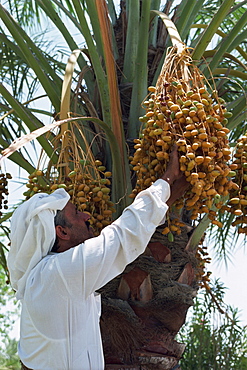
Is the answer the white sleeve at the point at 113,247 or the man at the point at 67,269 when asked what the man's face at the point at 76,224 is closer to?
the man at the point at 67,269

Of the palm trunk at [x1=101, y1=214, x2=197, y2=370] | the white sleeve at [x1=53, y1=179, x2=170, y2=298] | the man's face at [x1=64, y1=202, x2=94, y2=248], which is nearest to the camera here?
the white sleeve at [x1=53, y1=179, x2=170, y2=298]

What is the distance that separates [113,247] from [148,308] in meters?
0.73

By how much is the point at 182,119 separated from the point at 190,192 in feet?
0.92

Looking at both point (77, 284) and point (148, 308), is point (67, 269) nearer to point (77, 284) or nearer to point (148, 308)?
point (77, 284)

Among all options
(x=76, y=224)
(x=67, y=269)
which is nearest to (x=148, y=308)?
(x=76, y=224)

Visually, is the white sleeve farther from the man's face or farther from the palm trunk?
the palm trunk

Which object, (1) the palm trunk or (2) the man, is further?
(1) the palm trunk

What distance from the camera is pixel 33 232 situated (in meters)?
2.17

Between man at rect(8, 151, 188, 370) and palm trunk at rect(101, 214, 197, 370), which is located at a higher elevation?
man at rect(8, 151, 188, 370)

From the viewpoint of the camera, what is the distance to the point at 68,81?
2.51 meters

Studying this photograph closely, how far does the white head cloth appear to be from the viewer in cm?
216

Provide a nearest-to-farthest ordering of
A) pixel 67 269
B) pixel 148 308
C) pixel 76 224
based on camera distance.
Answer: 1. pixel 67 269
2. pixel 76 224
3. pixel 148 308

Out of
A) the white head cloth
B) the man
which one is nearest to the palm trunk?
the man

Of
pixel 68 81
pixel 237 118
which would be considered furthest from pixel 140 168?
pixel 237 118
